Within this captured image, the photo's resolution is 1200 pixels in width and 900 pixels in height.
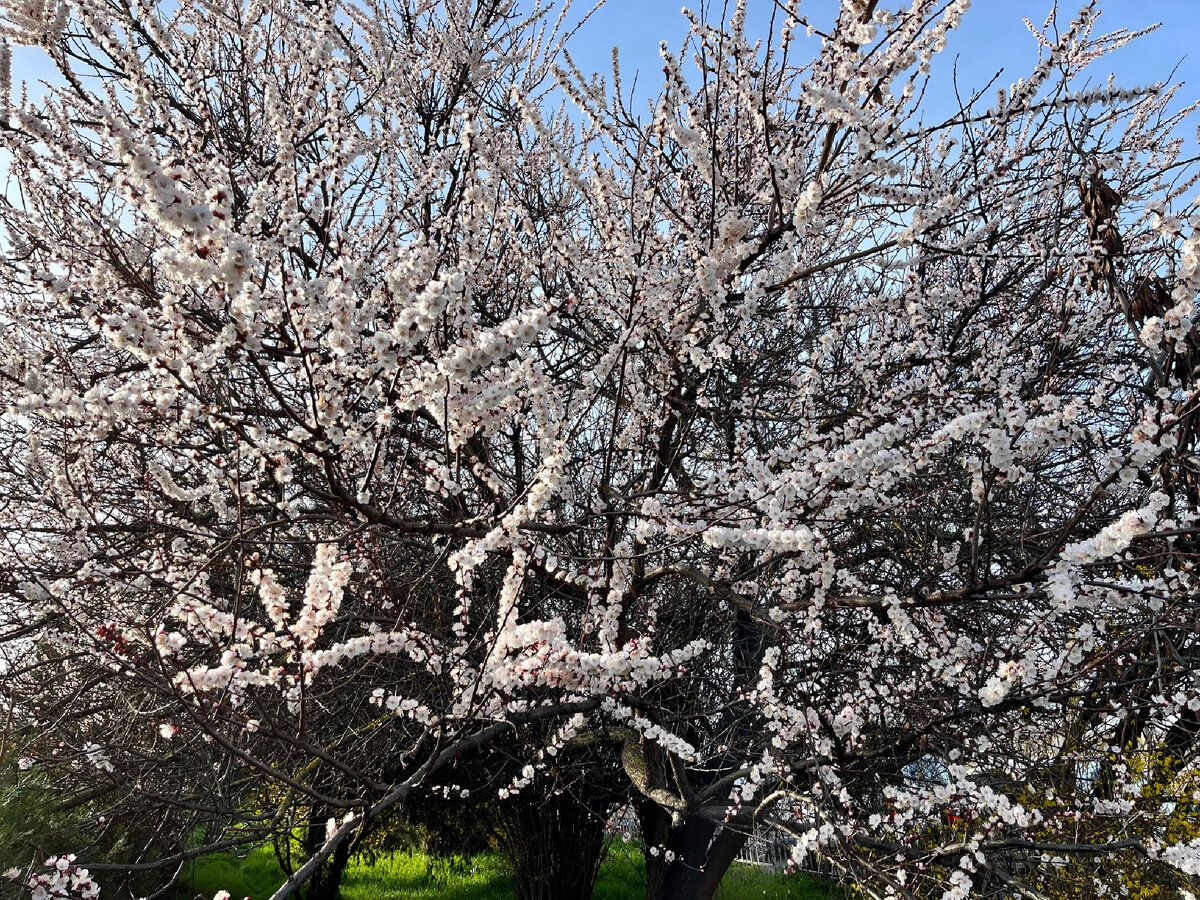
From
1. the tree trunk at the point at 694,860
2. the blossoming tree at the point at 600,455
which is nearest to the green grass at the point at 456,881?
the tree trunk at the point at 694,860

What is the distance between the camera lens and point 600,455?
202 inches

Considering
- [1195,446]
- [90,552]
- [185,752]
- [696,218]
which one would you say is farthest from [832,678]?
[90,552]

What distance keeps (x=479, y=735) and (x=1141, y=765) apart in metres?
5.32

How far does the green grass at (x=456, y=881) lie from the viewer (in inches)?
332

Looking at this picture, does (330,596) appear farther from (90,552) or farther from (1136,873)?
(1136,873)

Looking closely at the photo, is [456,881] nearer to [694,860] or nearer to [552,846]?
[552,846]

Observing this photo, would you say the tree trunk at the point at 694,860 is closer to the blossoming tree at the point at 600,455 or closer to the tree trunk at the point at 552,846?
the blossoming tree at the point at 600,455

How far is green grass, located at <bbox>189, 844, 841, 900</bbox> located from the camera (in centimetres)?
845

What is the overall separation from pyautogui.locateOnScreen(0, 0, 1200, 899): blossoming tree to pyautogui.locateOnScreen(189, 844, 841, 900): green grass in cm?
299

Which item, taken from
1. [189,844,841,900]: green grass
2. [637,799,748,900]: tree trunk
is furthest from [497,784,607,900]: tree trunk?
[189,844,841,900]: green grass

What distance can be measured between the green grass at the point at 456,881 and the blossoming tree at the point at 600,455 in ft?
9.81

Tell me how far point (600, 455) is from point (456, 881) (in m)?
6.81

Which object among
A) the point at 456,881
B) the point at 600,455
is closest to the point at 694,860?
the point at 600,455

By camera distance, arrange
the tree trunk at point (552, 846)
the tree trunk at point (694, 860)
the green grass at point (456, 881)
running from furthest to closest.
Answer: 1. the green grass at point (456, 881)
2. the tree trunk at point (552, 846)
3. the tree trunk at point (694, 860)
